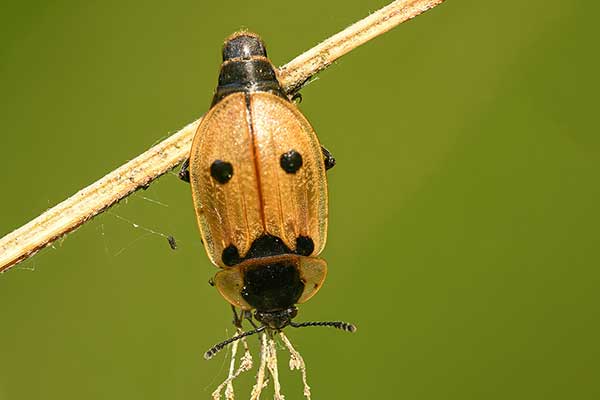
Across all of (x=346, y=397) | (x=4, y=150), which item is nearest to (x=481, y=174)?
(x=346, y=397)

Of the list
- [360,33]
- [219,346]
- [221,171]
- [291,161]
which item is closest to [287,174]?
[291,161]

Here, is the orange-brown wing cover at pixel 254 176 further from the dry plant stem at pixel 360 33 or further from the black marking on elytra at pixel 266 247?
the dry plant stem at pixel 360 33

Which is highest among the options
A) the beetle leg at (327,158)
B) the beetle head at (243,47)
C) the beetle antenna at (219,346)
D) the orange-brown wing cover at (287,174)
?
the beetle head at (243,47)

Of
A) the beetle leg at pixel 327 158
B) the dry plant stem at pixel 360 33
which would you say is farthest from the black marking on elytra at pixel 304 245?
the dry plant stem at pixel 360 33

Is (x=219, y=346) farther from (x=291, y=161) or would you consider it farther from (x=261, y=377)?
(x=291, y=161)

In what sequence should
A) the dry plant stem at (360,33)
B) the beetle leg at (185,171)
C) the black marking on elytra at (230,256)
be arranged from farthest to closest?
A: the black marking on elytra at (230,256)
the beetle leg at (185,171)
the dry plant stem at (360,33)

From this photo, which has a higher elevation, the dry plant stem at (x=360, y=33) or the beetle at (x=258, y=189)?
the dry plant stem at (x=360, y=33)

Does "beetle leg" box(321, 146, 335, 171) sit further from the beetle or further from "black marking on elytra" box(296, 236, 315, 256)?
"black marking on elytra" box(296, 236, 315, 256)
